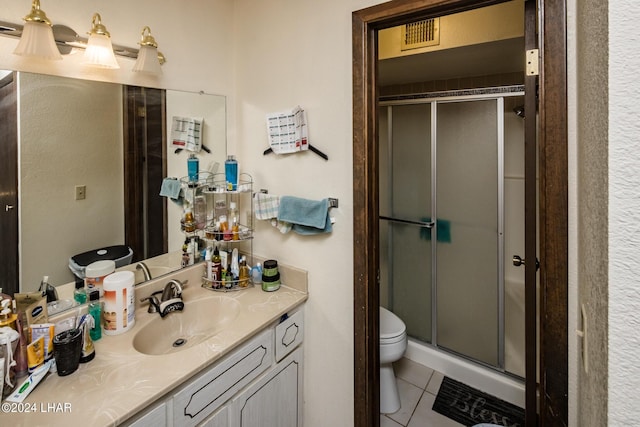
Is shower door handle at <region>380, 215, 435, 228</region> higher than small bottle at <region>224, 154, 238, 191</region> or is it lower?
lower

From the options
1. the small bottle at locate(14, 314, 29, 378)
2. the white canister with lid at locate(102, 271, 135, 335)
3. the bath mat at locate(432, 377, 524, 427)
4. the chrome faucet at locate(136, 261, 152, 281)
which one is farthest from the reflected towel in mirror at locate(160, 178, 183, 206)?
the bath mat at locate(432, 377, 524, 427)

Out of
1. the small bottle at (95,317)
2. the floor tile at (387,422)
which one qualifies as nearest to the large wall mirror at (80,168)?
the small bottle at (95,317)

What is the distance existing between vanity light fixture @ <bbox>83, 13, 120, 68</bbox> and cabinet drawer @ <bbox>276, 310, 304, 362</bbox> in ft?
4.18

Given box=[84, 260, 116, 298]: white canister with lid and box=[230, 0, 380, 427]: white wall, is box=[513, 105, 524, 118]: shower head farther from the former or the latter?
box=[84, 260, 116, 298]: white canister with lid

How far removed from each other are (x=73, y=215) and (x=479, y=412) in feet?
7.72

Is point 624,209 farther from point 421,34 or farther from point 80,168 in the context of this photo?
point 421,34

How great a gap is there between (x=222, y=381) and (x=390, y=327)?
1.19 m

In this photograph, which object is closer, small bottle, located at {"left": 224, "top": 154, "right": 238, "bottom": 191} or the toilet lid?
small bottle, located at {"left": 224, "top": 154, "right": 238, "bottom": 191}

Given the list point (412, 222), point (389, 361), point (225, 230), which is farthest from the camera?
point (412, 222)

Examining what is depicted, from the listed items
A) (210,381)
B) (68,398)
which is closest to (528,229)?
(210,381)

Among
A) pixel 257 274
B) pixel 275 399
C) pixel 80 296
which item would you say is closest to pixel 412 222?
pixel 257 274

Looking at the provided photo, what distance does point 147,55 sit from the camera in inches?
50.8

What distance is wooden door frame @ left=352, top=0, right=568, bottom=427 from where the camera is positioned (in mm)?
873

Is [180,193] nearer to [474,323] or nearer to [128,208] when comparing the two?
[128,208]
